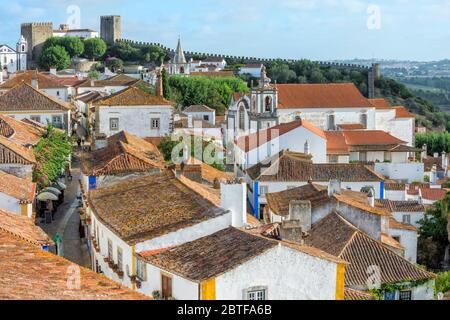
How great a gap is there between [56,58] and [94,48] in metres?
7.86

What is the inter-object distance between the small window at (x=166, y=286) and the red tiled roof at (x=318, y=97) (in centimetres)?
4948

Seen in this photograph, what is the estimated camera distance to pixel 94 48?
373ft

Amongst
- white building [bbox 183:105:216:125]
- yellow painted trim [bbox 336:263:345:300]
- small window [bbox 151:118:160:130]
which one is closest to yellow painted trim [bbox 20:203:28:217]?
yellow painted trim [bbox 336:263:345:300]

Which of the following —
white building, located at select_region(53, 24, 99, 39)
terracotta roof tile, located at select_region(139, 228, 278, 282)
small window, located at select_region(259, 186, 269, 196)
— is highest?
white building, located at select_region(53, 24, 99, 39)

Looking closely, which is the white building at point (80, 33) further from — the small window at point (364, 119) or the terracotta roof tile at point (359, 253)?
the terracotta roof tile at point (359, 253)

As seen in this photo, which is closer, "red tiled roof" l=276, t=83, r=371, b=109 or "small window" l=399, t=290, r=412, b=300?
"small window" l=399, t=290, r=412, b=300

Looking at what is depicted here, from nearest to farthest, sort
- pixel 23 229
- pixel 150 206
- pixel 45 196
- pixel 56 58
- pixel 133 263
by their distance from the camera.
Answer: pixel 133 263
pixel 23 229
pixel 150 206
pixel 45 196
pixel 56 58

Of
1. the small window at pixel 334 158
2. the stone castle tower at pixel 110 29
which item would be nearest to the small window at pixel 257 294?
the small window at pixel 334 158

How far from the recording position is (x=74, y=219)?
2720 cm

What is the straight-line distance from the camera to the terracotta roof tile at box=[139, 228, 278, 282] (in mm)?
12922

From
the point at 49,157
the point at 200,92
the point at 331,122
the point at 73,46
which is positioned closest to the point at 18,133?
the point at 49,157

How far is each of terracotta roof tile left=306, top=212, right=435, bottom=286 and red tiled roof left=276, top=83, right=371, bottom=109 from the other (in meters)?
41.8

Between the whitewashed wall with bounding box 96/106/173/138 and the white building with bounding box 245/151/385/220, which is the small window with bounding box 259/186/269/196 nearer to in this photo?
the white building with bounding box 245/151/385/220

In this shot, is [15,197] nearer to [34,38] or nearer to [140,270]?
[140,270]
